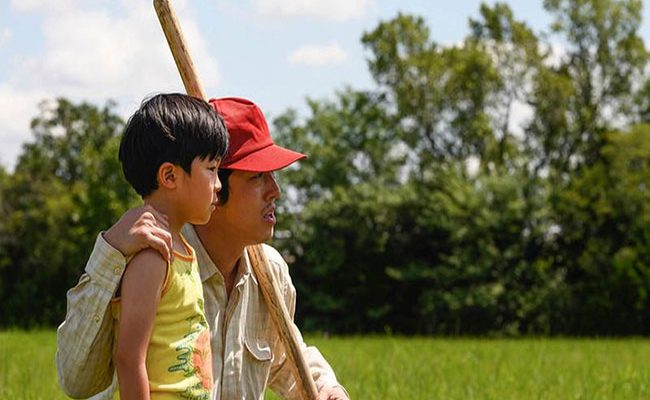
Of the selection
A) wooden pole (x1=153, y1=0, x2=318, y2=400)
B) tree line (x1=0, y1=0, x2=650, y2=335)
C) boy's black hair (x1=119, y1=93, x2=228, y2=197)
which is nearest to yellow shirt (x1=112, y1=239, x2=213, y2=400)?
boy's black hair (x1=119, y1=93, x2=228, y2=197)

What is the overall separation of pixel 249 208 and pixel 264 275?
23cm

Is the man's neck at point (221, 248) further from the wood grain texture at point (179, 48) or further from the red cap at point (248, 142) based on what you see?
the wood grain texture at point (179, 48)

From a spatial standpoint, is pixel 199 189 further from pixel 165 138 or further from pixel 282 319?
pixel 282 319

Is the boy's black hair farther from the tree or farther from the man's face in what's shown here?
the tree

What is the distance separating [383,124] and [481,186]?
24.6 ft

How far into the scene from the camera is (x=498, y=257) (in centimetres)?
3139

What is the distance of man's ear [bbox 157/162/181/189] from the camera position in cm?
294

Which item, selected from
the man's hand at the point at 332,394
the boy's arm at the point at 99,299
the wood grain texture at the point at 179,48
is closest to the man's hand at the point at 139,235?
the boy's arm at the point at 99,299

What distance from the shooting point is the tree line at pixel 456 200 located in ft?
102

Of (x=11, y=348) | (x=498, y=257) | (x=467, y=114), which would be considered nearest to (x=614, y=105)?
(x=467, y=114)

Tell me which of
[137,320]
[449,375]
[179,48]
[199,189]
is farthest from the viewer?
[449,375]

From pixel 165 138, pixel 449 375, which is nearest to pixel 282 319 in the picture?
pixel 165 138

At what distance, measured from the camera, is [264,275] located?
12.7 feet

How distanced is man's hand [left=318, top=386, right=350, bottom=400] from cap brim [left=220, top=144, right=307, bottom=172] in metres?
0.75
